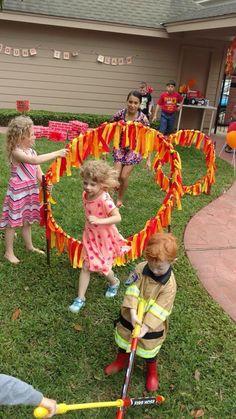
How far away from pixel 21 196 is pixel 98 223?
40.5 inches

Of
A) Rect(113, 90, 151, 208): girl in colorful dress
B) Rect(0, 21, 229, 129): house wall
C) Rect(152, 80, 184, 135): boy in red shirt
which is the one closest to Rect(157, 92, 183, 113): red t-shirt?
Rect(152, 80, 184, 135): boy in red shirt

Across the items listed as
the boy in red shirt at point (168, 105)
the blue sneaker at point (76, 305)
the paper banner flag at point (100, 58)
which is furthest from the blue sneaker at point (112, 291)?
the paper banner flag at point (100, 58)

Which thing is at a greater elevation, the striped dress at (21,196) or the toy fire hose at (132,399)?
the striped dress at (21,196)

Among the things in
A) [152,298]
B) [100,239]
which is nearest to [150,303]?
[152,298]

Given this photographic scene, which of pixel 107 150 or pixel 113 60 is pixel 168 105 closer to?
pixel 113 60

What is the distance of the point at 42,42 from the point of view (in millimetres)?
12234

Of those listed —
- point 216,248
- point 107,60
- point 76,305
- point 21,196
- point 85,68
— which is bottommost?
point 216,248

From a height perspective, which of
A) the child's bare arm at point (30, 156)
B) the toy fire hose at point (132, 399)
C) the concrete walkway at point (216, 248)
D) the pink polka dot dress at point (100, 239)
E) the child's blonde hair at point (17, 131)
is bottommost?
the concrete walkway at point (216, 248)

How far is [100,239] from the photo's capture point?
3.64 m

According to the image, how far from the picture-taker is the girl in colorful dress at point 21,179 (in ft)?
12.6

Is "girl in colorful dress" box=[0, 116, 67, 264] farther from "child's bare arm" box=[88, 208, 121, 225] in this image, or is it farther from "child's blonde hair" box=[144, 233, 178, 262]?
"child's blonde hair" box=[144, 233, 178, 262]

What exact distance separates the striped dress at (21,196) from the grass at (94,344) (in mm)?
465

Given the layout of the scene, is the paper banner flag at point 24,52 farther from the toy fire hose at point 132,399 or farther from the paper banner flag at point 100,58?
the toy fire hose at point 132,399

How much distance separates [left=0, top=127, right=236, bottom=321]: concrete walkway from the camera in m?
4.27
